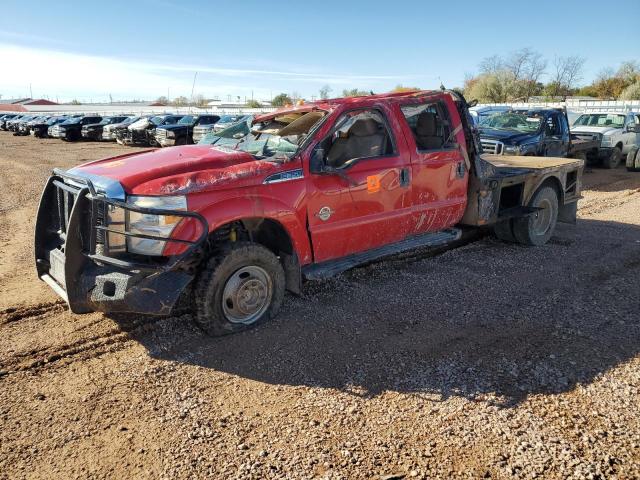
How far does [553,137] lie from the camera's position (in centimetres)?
1258

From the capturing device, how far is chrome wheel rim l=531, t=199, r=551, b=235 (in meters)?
7.21

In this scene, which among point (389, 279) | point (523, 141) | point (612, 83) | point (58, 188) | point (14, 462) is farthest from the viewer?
point (612, 83)

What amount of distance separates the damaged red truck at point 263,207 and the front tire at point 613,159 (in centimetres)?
1169

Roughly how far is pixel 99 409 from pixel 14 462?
0.57m

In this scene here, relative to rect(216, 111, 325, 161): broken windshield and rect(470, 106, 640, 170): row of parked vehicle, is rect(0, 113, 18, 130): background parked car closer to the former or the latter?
rect(470, 106, 640, 170): row of parked vehicle

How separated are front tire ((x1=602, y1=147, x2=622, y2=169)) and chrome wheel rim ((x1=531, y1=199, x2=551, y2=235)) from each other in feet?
33.9

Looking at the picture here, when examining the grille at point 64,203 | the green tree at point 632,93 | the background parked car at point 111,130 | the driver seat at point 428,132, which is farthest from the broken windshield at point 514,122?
the green tree at point 632,93

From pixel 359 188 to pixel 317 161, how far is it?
1.77 feet

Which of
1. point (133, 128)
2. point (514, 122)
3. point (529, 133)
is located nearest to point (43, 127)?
point (133, 128)

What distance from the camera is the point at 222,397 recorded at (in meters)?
3.52

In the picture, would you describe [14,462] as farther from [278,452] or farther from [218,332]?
[218,332]

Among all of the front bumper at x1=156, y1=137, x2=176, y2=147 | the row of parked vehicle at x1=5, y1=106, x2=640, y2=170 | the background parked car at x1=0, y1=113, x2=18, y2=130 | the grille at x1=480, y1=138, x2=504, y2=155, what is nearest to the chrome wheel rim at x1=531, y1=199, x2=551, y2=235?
the row of parked vehicle at x1=5, y1=106, x2=640, y2=170

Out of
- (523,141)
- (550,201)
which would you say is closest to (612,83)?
(523,141)

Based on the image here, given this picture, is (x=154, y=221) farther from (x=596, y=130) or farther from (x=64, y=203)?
(x=596, y=130)
